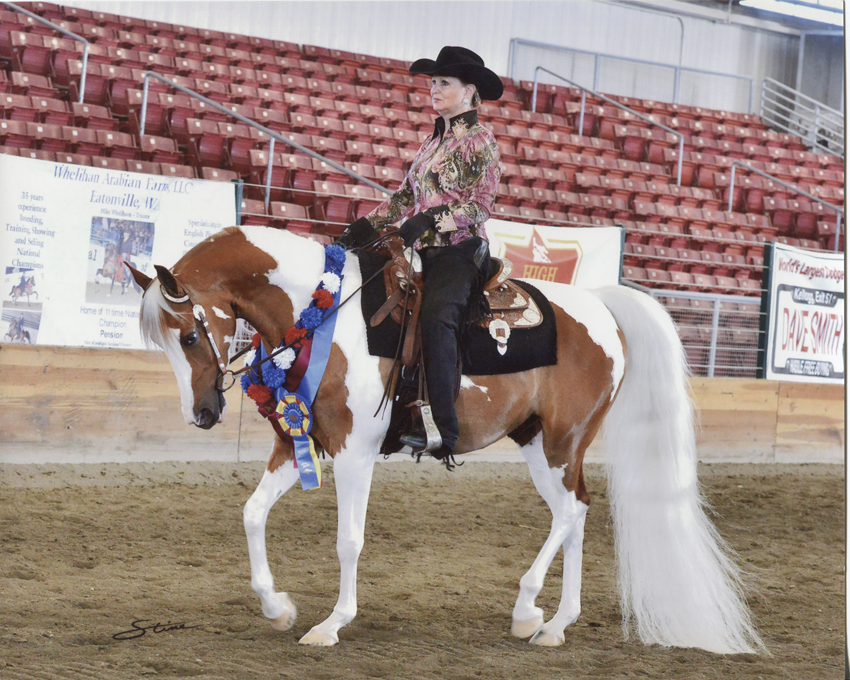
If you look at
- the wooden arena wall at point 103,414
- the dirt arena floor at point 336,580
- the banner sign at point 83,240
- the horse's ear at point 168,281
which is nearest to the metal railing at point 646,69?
the banner sign at point 83,240

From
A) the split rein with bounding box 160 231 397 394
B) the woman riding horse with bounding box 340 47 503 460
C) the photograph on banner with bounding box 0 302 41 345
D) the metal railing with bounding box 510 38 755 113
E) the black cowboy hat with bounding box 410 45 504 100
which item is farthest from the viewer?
the metal railing with bounding box 510 38 755 113

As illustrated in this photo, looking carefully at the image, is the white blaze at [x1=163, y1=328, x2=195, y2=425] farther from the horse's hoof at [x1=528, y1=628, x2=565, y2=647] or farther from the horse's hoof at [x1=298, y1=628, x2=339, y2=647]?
the horse's hoof at [x1=528, y1=628, x2=565, y2=647]

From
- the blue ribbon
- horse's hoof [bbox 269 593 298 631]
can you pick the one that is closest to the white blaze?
the blue ribbon

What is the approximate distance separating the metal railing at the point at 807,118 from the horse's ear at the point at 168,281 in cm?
1609

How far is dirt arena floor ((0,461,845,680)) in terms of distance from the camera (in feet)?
10.1

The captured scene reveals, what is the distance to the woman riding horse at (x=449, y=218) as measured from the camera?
3275 millimetres

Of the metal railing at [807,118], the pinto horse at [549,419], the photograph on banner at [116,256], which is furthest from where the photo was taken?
the metal railing at [807,118]

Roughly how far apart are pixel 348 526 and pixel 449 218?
3.82 ft

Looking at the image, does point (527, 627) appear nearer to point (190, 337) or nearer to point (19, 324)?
point (190, 337)

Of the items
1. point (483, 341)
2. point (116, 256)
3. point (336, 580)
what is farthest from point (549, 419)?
point (116, 256)

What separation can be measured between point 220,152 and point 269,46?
452 centimetres

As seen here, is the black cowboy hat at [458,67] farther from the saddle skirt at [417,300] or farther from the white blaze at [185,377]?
the white blaze at [185,377]

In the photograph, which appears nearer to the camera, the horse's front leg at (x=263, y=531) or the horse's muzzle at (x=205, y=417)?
the horse's muzzle at (x=205, y=417)

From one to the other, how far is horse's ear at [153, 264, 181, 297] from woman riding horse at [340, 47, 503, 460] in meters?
0.78
